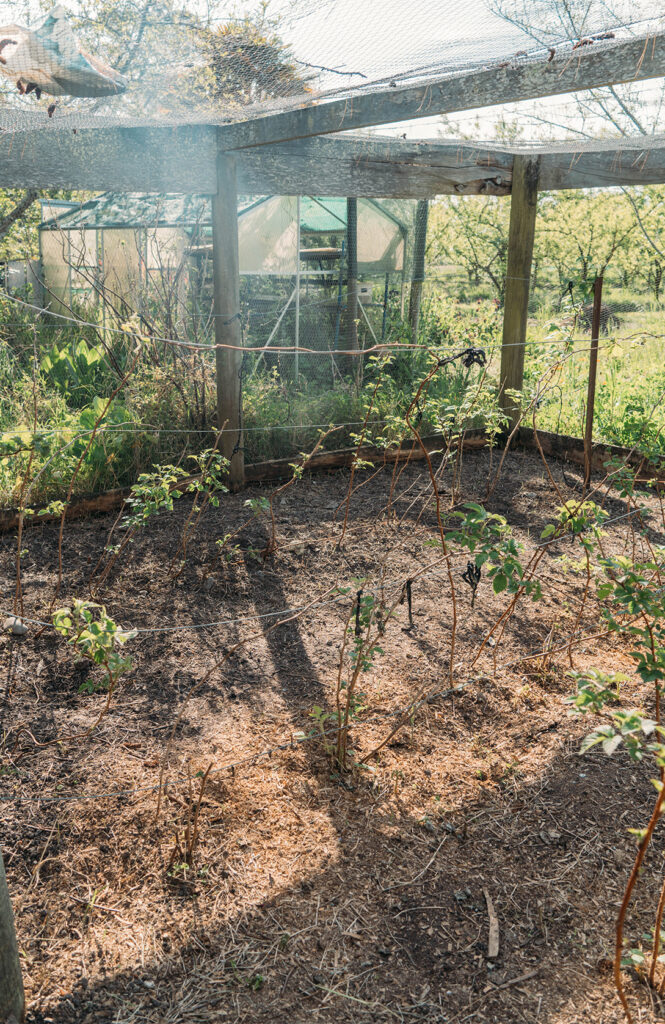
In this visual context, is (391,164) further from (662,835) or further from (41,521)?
(662,835)

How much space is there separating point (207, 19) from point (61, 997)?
11.9 ft

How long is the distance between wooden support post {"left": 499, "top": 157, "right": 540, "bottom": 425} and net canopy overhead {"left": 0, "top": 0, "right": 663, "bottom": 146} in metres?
2.63

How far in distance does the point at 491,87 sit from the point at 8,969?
3095 millimetres

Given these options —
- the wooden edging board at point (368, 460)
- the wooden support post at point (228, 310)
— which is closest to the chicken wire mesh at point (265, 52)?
the wooden support post at point (228, 310)

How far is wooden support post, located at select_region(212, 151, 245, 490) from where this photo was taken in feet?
15.8

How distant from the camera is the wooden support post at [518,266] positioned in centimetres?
589

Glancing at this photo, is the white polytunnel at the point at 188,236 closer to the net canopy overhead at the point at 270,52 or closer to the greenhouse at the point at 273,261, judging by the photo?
the greenhouse at the point at 273,261

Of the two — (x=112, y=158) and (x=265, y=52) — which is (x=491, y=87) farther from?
(x=112, y=158)

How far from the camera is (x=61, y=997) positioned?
189cm

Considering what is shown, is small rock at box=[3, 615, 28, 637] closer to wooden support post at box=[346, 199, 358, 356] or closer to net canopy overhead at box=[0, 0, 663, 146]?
net canopy overhead at box=[0, 0, 663, 146]

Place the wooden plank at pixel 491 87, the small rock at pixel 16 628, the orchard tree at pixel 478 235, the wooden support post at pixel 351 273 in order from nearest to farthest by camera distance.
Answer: the wooden plank at pixel 491 87 → the small rock at pixel 16 628 → the wooden support post at pixel 351 273 → the orchard tree at pixel 478 235

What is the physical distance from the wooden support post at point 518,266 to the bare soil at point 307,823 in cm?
284

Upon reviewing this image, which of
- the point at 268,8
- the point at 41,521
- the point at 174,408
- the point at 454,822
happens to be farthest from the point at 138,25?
the point at 454,822

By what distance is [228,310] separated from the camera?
4.96 m
